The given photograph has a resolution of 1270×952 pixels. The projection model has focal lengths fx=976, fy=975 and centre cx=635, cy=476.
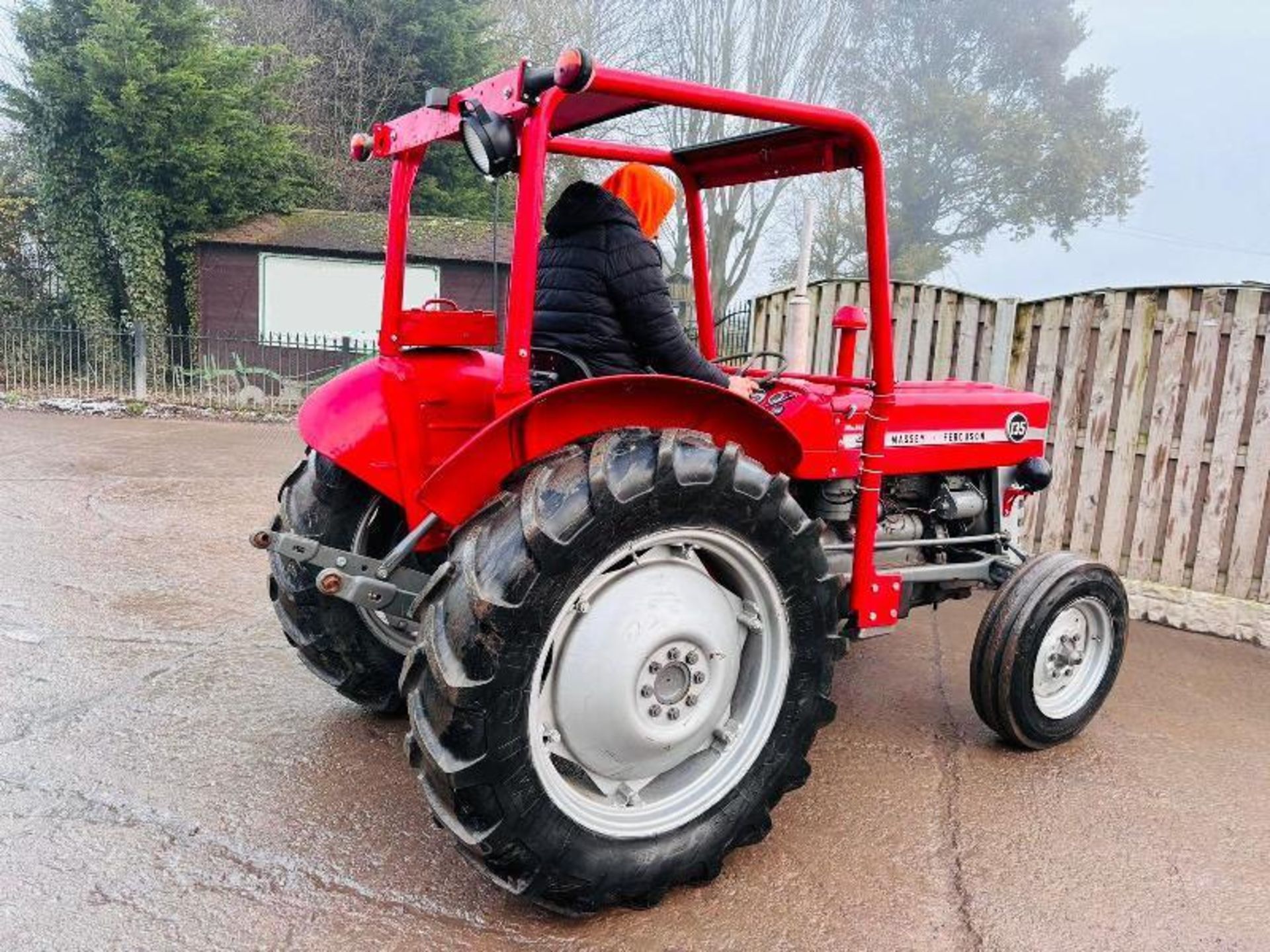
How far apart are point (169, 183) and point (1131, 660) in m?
16.1

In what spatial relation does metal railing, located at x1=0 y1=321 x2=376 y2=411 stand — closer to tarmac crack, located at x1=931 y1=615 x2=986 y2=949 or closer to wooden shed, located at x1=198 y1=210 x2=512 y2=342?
wooden shed, located at x1=198 y1=210 x2=512 y2=342

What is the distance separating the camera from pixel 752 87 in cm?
2212

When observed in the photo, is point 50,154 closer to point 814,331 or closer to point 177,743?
point 814,331

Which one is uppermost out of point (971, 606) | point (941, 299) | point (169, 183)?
point (169, 183)

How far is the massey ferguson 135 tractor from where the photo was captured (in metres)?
2.29

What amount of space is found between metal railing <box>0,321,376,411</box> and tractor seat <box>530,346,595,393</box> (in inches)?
462

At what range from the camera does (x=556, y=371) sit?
2.94 metres

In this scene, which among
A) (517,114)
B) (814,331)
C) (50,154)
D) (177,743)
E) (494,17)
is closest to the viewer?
(517,114)

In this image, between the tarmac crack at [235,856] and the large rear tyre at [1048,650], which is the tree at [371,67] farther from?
the tarmac crack at [235,856]

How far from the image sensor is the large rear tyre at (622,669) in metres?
2.25

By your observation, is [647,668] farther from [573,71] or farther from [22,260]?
[22,260]

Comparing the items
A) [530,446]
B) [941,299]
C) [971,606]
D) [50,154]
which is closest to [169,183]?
[50,154]

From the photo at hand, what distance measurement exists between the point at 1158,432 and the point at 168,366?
536 inches

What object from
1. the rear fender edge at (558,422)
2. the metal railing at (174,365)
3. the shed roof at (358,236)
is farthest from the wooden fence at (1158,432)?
the shed roof at (358,236)
